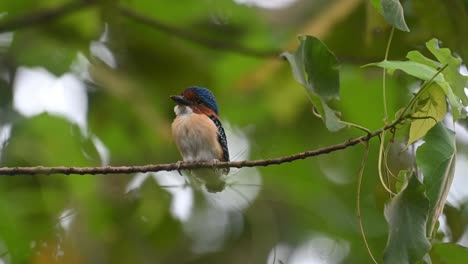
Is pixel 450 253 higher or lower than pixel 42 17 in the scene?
higher

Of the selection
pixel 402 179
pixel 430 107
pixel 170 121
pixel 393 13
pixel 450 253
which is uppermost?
pixel 393 13

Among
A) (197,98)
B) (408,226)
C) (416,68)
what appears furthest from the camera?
(197,98)

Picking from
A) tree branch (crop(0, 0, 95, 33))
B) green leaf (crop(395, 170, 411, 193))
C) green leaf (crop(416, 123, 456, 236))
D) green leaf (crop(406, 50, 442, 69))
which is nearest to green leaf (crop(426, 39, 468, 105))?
green leaf (crop(406, 50, 442, 69))

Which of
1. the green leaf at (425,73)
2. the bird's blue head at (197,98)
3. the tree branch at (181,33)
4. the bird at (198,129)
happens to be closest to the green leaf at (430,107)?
the green leaf at (425,73)

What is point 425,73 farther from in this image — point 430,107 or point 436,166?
point 436,166

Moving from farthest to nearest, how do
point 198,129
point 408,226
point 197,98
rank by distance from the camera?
1. point 197,98
2. point 198,129
3. point 408,226

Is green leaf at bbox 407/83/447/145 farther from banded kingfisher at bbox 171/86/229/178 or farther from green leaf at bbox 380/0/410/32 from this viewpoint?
banded kingfisher at bbox 171/86/229/178

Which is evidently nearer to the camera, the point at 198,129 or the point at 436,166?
the point at 436,166

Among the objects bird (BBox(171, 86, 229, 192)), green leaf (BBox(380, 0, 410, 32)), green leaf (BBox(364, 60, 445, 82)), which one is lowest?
bird (BBox(171, 86, 229, 192))

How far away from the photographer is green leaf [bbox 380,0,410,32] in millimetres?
2904

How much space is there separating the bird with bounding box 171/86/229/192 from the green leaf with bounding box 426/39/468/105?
1.83 m

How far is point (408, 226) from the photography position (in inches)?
108

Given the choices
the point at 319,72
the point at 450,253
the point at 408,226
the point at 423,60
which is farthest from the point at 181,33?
the point at 408,226

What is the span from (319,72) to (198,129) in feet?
6.21
